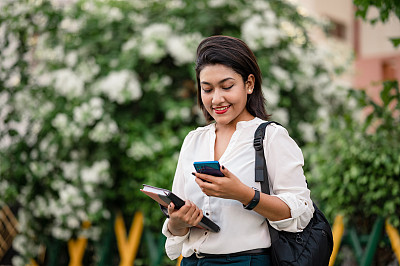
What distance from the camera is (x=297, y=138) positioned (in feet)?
18.0

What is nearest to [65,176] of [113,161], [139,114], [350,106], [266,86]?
[113,161]

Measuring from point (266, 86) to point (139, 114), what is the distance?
1294 millimetres

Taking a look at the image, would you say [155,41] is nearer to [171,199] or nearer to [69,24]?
[69,24]

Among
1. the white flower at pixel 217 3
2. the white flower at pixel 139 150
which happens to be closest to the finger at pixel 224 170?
the white flower at pixel 139 150

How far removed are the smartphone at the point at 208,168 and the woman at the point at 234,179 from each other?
0.01m

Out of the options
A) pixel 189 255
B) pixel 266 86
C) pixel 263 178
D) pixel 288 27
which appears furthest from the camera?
pixel 288 27

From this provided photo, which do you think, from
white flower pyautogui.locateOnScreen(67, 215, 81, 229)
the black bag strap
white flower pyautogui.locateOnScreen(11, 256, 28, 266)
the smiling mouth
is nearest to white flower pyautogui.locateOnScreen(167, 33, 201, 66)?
white flower pyautogui.locateOnScreen(67, 215, 81, 229)

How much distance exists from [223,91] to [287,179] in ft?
1.27

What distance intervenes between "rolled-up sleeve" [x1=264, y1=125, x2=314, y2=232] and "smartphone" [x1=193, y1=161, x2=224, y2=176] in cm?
24

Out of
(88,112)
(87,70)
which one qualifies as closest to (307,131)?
(88,112)

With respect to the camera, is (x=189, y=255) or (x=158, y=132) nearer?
(x=189, y=255)

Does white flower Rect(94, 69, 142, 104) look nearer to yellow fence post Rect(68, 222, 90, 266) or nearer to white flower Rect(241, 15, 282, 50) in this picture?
white flower Rect(241, 15, 282, 50)

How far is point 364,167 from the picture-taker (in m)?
4.09

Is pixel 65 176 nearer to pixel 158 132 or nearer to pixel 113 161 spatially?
pixel 113 161
